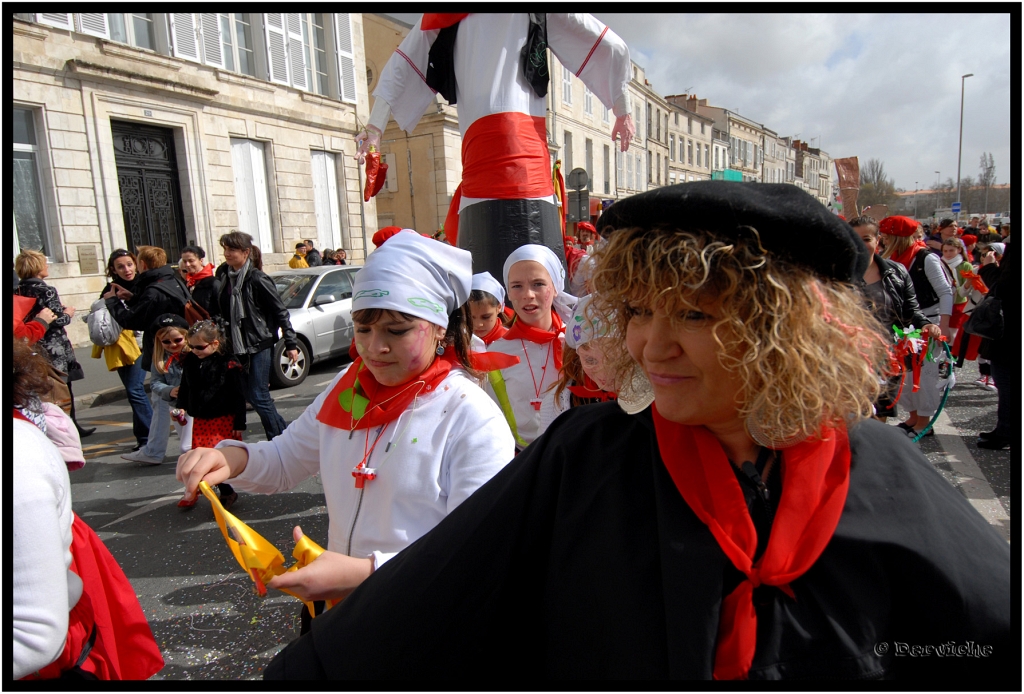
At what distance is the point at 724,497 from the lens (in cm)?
97

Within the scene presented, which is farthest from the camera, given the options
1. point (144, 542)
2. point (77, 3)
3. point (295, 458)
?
point (144, 542)

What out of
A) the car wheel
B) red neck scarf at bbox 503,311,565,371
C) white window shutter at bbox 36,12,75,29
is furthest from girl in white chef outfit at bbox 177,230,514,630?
white window shutter at bbox 36,12,75,29

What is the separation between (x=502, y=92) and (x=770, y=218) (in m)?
3.00

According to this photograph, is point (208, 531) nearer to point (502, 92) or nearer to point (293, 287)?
point (502, 92)

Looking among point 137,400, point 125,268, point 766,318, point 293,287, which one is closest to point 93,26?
point 293,287

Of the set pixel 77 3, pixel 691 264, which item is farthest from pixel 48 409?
pixel 691 264

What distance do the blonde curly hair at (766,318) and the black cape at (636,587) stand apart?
125mm

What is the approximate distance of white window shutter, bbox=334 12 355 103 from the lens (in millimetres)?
15883

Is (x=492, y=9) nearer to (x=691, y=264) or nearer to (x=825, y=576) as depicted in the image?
(x=691, y=264)

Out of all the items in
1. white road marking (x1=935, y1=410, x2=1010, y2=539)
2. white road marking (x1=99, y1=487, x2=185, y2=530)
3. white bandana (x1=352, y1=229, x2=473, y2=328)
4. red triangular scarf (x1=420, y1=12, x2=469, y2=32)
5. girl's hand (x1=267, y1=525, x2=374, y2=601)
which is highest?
red triangular scarf (x1=420, y1=12, x2=469, y2=32)

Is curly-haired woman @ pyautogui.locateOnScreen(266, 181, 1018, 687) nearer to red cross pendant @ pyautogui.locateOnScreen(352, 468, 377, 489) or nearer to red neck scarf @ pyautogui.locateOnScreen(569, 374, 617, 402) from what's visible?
red cross pendant @ pyautogui.locateOnScreen(352, 468, 377, 489)

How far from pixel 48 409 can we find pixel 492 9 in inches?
80.1

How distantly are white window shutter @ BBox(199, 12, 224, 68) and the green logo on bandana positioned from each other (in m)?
14.2

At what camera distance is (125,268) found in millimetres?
5941
